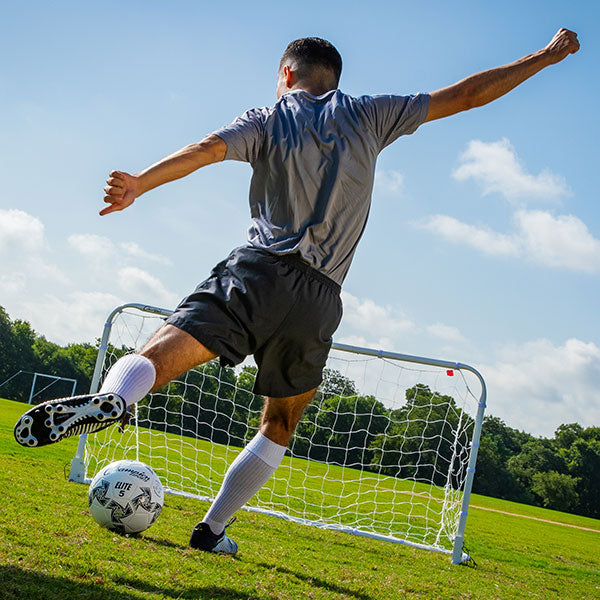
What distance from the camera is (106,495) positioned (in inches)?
145

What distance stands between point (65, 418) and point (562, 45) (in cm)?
285

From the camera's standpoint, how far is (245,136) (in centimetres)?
251

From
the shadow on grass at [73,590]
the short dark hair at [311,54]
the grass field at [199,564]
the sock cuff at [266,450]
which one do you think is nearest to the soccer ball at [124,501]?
the grass field at [199,564]

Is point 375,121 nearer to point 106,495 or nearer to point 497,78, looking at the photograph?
point 497,78

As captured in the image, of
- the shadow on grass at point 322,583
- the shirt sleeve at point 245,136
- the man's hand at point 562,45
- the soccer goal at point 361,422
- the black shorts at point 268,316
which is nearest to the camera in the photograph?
the black shorts at point 268,316

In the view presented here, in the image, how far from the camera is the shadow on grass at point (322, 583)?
333cm

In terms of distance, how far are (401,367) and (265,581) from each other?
4479 mm

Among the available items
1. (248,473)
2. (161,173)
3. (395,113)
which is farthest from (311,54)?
(248,473)

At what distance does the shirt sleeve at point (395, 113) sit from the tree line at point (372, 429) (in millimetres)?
1664

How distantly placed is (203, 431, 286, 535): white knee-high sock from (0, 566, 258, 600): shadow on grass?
680 mm

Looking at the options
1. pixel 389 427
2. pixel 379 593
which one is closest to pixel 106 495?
pixel 379 593

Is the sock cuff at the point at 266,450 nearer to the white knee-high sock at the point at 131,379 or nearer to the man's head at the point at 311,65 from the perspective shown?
the white knee-high sock at the point at 131,379

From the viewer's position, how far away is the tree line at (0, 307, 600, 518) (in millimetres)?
9156

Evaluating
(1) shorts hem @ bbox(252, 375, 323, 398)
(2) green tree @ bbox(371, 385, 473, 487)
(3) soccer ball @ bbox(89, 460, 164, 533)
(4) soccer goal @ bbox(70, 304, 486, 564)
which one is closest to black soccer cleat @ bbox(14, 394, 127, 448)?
(1) shorts hem @ bbox(252, 375, 323, 398)
